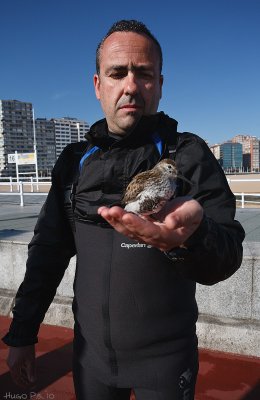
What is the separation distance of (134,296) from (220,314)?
3102 millimetres

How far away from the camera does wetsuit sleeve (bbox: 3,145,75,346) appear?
2.41 meters

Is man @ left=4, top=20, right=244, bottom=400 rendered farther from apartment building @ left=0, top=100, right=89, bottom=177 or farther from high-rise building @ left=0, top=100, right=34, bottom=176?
high-rise building @ left=0, top=100, right=34, bottom=176

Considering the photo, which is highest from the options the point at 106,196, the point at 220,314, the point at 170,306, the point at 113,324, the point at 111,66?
the point at 111,66

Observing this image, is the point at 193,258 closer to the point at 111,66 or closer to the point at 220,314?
the point at 111,66

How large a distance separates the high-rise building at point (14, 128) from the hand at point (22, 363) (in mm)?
89870

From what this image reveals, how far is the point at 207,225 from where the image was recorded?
1541mm

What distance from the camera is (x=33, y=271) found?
7.95 feet

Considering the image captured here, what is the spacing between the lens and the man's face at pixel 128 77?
2111 mm

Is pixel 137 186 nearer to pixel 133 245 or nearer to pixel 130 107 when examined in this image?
pixel 133 245

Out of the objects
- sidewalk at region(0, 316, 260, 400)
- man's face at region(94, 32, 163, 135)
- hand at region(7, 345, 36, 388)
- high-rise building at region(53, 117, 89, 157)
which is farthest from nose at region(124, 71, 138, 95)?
high-rise building at region(53, 117, 89, 157)

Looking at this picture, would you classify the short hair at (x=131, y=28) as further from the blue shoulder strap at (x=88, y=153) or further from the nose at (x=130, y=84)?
the blue shoulder strap at (x=88, y=153)

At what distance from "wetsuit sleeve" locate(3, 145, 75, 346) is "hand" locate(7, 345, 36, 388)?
0.28 feet

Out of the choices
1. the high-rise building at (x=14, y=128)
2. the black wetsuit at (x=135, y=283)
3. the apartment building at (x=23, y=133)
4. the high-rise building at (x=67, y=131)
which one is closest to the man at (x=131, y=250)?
the black wetsuit at (x=135, y=283)

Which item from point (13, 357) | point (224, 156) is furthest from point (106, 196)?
point (224, 156)
